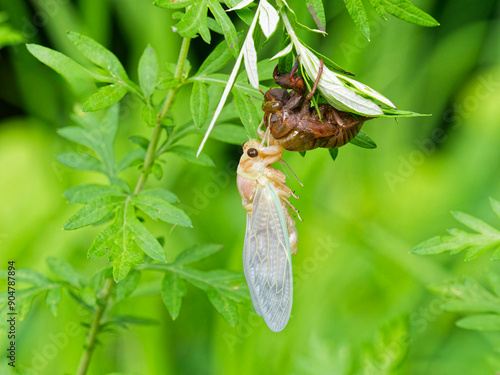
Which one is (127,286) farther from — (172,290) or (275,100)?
(275,100)

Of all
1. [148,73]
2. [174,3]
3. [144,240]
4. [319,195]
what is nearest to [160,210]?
[144,240]

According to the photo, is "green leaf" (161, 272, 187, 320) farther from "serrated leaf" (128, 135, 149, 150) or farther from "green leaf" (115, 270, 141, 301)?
"serrated leaf" (128, 135, 149, 150)

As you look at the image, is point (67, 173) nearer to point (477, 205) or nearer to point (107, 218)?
point (107, 218)

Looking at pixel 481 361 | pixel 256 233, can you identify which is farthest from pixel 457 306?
pixel 481 361

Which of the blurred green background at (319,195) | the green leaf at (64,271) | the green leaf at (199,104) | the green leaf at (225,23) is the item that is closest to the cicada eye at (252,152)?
the green leaf at (199,104)

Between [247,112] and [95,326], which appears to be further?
[95,326]

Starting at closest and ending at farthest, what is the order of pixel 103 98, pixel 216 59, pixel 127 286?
pixel 103 98, pixel 216 59, pixel 127 286

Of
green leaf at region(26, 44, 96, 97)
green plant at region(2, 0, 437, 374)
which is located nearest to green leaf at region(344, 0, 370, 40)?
green plant at region(2, 0, 437, 374)

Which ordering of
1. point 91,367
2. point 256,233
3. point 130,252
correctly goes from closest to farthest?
point 130,252, point 256,233, point 91,367
